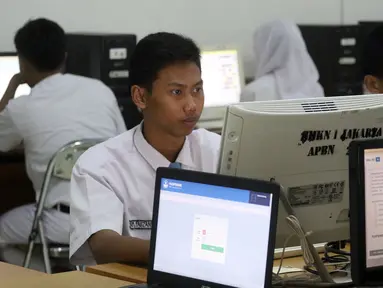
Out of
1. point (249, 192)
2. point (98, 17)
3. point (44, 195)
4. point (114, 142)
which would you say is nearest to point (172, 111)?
point (114, 142)

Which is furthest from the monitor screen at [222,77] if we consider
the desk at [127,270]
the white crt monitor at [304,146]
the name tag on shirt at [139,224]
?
the white crt monitor at [304,146]

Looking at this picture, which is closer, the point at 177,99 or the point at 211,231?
the point at 211,231

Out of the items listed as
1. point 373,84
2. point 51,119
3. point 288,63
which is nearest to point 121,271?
point 373,84

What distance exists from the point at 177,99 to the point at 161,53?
0.14 metres

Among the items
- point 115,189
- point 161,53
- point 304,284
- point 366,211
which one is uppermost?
point 161,53

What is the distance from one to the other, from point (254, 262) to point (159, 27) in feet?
11.2

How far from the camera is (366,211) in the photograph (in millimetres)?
1667

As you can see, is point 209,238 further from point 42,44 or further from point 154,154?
point 42,44

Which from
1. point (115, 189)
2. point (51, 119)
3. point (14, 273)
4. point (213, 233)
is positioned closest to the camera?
point (213, 233)

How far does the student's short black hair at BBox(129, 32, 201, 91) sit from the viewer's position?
2.24 m

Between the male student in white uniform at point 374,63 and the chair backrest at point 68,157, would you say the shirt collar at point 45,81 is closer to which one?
the chair backrest at point 68,157

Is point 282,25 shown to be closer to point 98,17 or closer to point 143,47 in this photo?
point 98,17

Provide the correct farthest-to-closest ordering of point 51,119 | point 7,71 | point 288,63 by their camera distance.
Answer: point 288,63
point 7,71
point 51,119

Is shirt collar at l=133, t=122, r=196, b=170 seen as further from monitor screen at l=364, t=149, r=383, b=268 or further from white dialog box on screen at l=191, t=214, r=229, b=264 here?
monitor screen at l=364, t=149, r=383, b=268
